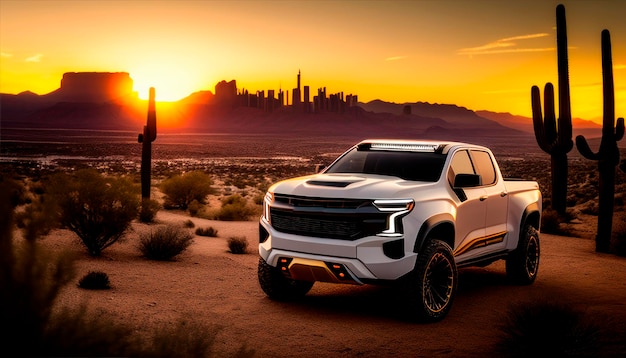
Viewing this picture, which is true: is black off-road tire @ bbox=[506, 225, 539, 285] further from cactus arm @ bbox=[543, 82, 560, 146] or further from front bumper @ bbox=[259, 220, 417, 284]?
cactus arm @ bbox=[543, 82, 560, 146]

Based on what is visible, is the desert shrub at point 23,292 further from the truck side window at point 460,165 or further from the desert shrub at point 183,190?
the desert shrub at point 183,190

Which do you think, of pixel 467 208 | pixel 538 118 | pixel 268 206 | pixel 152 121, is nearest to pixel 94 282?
pixel 268 206

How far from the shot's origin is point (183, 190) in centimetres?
3006

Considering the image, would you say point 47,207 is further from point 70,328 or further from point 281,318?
point 281,318

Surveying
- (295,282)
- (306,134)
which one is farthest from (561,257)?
(306,134)

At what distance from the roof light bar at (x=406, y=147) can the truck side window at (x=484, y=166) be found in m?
0.98

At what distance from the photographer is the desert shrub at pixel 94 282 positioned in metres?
11.1

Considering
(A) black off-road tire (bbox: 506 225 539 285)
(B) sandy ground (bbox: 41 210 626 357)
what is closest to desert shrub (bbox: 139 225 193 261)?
(B) sandy ground (bbox: 41 210 626 357)

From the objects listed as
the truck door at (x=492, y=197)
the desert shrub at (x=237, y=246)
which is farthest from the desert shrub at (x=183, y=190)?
the truck door at (x=492, y=197)

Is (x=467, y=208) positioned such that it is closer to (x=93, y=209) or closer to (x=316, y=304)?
(x=316, y=304)

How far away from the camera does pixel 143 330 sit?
8.71 m

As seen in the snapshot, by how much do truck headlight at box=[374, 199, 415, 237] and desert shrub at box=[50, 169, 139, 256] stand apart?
8.12 meters

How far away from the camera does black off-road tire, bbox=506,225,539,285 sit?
1227 centimetres

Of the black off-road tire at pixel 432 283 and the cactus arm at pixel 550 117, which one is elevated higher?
the cactus arm at pixel 550 117
